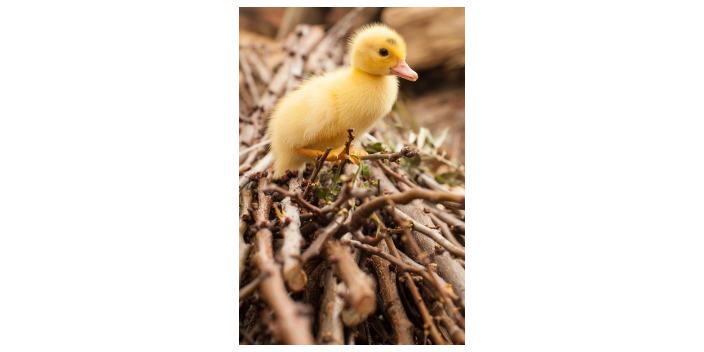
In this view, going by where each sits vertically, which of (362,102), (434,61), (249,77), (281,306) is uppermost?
(434,61)

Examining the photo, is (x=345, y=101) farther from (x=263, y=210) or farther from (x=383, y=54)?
(x=263, y=210)

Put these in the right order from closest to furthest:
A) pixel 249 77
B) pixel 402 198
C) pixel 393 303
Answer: pixel 402 198 → pixel 393 303 → pixel 249 77

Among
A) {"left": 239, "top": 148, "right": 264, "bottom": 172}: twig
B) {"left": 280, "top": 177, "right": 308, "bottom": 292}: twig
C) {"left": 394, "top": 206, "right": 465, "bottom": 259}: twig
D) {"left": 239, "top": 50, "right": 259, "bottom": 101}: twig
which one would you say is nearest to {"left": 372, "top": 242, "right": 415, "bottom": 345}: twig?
{"left": 394, "top": 206, "right": 465, "bottom": 259}: twig

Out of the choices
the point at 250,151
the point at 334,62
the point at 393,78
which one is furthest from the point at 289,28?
the point at 393,78

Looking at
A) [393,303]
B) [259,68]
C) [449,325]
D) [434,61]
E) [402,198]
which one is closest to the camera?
[402,198]

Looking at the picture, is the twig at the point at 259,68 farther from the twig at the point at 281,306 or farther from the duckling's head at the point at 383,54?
the twig at the point at 281,306

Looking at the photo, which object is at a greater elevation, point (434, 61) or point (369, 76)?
point (434, 61)

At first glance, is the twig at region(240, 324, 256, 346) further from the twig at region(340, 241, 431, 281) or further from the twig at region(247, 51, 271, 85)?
the twig at region(247, 51, 271, 85)

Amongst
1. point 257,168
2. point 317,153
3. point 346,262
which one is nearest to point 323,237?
point 346,262
